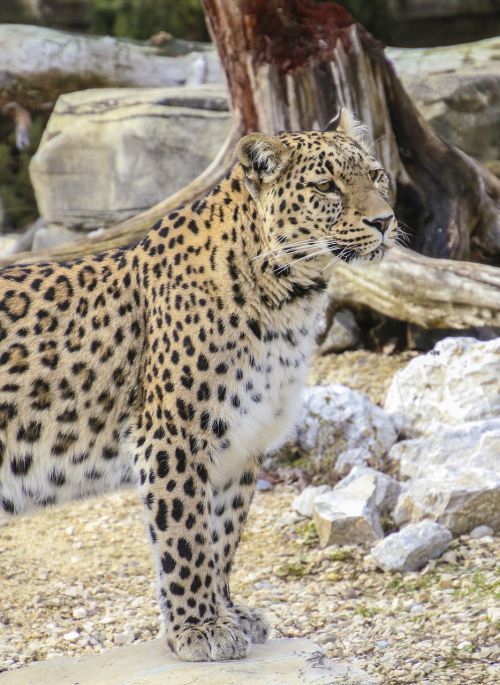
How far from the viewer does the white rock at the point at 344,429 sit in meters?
9.01

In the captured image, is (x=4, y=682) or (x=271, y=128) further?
(x=271, y=128)

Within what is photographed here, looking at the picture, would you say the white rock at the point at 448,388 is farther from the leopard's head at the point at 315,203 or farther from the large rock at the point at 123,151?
the large rock at the point at 123,151

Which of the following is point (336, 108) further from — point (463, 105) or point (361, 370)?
point (463, 105)

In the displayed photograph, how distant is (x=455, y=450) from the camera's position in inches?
331

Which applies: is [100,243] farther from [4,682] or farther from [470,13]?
[470,13]

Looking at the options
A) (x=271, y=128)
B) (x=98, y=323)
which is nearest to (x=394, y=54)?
(x=271, y=128)

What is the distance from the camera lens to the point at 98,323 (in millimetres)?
6176

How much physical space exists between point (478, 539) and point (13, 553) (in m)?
3.37

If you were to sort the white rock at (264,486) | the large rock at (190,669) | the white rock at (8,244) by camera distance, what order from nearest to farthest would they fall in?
the large rock at (190,669) → the white rock at (264,486) → the white rock at (8,244)

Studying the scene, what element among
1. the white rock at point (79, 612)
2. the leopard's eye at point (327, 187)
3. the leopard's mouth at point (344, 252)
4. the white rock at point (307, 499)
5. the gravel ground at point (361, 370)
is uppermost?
the leopard's eye at point (327, 187)

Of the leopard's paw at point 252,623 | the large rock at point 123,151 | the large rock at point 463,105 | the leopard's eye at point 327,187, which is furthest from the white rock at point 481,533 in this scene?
the large rock at point 123,151

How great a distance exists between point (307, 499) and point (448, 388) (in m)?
1.48

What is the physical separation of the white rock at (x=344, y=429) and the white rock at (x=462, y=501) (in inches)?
42.5

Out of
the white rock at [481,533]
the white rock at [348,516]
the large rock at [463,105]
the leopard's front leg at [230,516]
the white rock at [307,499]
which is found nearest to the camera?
the leopard's front leg at [230,516]
